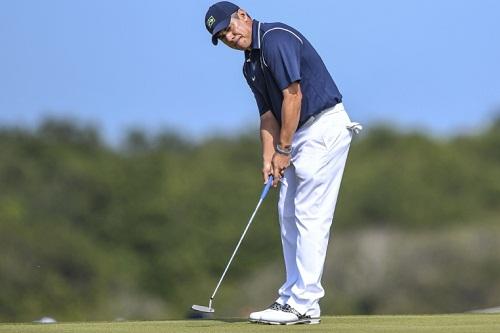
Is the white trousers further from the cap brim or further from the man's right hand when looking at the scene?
the cap brim

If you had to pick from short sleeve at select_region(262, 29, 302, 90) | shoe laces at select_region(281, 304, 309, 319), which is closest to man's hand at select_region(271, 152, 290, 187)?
short sleeve at select_region(262, 29, 302, 90)

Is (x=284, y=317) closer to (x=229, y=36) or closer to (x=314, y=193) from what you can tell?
(x=314, y=193)

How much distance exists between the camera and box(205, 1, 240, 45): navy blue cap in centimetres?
870

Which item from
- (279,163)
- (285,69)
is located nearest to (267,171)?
(279,163)

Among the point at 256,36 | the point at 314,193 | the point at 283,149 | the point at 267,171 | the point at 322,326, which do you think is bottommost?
the point at 322,326

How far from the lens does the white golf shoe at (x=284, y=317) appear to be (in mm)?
8766

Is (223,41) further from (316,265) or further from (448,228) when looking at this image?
(448,228)

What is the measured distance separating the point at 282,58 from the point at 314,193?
94cm

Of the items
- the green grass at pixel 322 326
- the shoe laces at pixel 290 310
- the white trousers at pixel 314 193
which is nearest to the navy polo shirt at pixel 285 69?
the white trousers at pixel 314 193

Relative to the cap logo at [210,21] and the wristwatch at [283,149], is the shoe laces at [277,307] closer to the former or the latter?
the wristwatch at [283,149]

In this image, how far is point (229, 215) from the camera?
87.1 m

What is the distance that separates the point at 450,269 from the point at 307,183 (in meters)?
52.3

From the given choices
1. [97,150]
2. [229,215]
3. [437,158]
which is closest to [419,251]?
[437,158]

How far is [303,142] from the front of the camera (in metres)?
8.88
